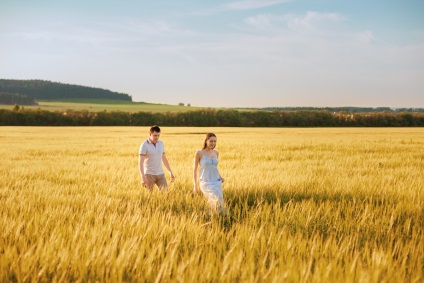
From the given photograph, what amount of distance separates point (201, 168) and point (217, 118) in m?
78.1

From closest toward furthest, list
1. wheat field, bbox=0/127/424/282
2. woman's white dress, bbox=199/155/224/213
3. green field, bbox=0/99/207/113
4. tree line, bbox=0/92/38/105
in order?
1. wheat field, bbox=0/127/424/282
2. woman's white dress, bbox=199/155/224/213
3. green field, bbox=0/99/207/113
4. tree line, bbox=0/92/38/105

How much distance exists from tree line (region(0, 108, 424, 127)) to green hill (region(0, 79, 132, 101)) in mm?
101884

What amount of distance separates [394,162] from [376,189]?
23.9ft

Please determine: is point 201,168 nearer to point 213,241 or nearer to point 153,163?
point 153,163

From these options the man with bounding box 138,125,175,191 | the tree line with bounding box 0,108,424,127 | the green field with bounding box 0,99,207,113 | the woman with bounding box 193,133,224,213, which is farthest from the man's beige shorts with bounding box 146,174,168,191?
the green field with bounding box 0,99,207,113

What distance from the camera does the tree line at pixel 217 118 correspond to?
75062 mm

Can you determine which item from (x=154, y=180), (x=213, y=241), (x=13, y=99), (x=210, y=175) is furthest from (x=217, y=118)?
(x=13, y=99)

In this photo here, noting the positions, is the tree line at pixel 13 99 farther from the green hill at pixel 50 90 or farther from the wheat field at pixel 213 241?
the wheat field at pixel 213 241

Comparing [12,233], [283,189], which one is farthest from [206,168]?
[12,233]

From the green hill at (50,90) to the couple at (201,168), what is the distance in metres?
179

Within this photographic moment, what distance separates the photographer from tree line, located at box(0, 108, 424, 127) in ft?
246

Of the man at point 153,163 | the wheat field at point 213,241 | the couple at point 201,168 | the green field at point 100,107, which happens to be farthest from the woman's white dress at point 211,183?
the green field at point 100,107

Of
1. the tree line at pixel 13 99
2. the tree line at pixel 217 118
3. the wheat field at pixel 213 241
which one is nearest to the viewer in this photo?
the wheat field at pixel 213 241

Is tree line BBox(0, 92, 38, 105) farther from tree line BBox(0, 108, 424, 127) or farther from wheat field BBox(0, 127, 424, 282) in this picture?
wheat field BBox(0, 127, 424, 282)
